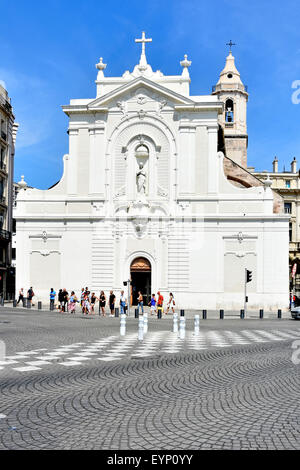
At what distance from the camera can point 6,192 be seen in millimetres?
49906

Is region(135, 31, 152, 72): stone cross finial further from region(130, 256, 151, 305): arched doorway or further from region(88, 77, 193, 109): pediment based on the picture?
region(130, 256, 151, 305): arched doorway

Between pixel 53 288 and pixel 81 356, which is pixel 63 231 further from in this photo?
pixel 81 356

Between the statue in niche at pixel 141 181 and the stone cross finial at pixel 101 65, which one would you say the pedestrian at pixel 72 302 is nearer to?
the statue in niche at pixel 141 181

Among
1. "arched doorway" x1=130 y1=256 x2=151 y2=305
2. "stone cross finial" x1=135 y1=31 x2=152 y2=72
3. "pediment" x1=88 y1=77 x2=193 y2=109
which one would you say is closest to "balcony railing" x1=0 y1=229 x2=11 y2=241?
"arched doorway" x1=130 y1=256 x2=151 y2=305

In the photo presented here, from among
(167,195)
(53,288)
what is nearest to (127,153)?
(167,195)

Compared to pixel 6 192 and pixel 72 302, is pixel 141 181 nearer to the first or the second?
pixel 72 302

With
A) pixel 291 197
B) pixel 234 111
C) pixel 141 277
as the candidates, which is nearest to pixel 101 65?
pixel 141 277

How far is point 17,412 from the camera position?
682 cm

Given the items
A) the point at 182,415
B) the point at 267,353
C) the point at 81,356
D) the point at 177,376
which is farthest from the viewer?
the point at 267,353

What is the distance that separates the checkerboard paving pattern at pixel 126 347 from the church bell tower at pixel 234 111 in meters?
42.1

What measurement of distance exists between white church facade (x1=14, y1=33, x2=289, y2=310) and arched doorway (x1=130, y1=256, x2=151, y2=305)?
7cm

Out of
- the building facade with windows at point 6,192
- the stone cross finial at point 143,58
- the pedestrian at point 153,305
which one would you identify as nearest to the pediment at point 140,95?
the stone cross finial at point 143,58

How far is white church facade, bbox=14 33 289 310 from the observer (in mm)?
37000
